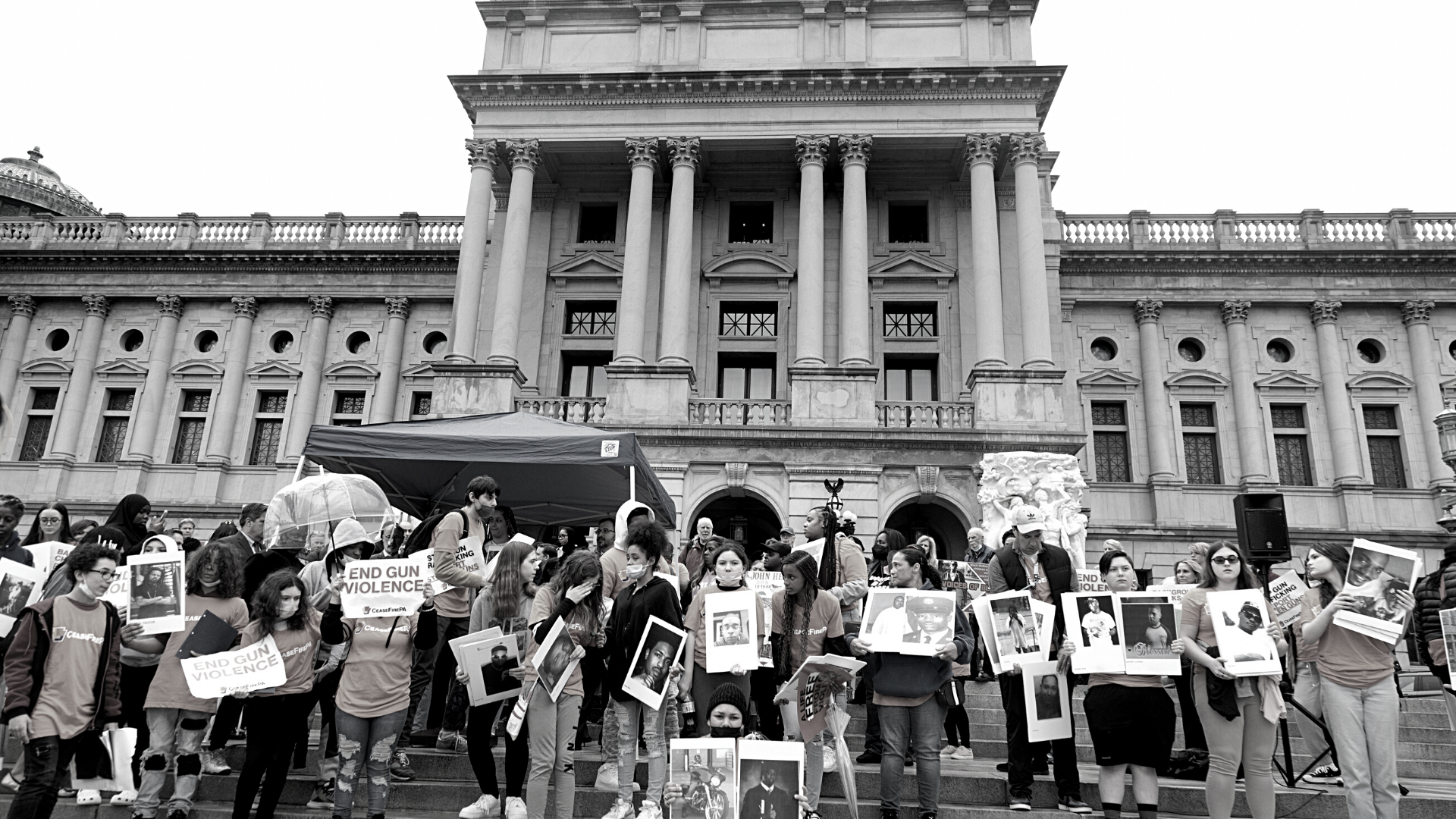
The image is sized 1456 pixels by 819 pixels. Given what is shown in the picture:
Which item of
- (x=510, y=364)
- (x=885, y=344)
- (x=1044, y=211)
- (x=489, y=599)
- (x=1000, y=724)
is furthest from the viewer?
(x=1044, y=211)

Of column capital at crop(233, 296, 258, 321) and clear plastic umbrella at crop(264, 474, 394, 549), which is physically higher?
column capital at crop(233, 296, 258, 321)

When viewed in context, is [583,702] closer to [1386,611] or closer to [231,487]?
[1386,611]

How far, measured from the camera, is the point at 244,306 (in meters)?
35.2

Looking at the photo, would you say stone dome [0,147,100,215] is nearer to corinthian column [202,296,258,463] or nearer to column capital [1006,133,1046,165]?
corinthian column [202,296,258,463]

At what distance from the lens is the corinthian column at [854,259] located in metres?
24.7

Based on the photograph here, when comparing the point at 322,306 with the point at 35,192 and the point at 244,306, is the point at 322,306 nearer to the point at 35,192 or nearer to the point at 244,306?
the point at 244,306

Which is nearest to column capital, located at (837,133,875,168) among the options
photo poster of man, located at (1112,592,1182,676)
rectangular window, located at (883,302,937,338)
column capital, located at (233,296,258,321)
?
rectangular window, located at (883,302,937,338)

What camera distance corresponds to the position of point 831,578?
9406mm

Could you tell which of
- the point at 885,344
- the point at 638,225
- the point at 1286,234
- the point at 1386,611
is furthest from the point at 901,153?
the point at 1386,611

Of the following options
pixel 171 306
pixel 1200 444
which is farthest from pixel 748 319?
pixel 171 306

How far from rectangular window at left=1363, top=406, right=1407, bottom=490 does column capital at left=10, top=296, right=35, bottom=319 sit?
1914 inches

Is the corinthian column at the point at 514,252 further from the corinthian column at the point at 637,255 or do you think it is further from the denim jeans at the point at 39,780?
the denim jeans at the point at 39,780

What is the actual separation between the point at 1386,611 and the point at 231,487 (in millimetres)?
34539

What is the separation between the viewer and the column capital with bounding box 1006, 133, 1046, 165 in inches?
1038
